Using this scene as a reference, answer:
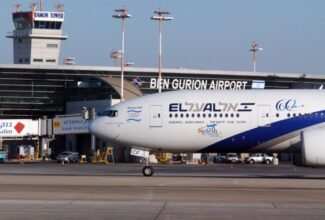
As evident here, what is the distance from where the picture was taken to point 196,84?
121 metres

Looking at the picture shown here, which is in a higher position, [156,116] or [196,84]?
[196,84]

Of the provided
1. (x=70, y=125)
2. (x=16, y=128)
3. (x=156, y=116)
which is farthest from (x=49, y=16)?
(x=156, y=116)

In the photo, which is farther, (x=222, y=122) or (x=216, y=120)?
(x=216, y=120)

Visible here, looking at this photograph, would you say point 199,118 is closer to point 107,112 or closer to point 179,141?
point 179,141

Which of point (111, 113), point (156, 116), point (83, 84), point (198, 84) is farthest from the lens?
point (198, 84)

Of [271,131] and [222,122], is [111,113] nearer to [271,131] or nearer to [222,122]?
[222,122]

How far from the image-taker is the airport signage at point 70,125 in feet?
291

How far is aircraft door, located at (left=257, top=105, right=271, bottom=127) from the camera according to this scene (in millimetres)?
38531

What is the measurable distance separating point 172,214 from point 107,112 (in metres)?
19.6

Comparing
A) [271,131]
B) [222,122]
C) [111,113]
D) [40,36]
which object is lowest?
[271,131]

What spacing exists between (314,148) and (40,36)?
11978 cm

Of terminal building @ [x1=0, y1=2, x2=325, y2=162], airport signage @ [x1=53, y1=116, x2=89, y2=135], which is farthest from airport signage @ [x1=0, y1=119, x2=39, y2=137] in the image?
terminal building @ [x1=0, y1=2, x2=325, y2=162]

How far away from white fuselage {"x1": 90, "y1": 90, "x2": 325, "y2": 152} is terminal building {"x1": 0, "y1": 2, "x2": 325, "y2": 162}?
6276cm

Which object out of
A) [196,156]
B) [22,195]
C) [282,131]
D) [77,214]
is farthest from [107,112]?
[196,156]
